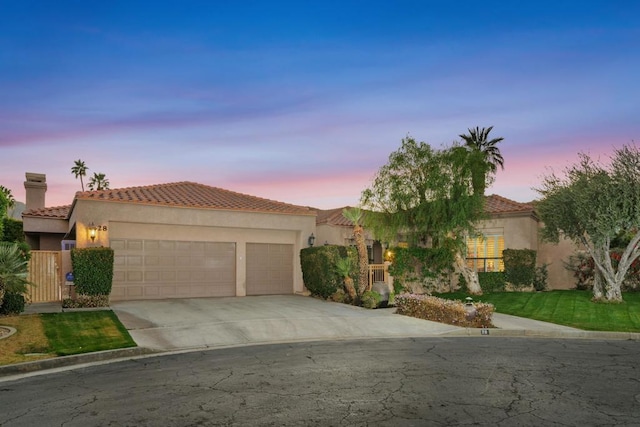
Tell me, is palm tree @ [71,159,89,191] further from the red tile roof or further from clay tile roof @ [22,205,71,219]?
the red tile roof

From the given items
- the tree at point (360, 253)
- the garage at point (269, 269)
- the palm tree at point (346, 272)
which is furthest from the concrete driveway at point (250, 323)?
the garage at point (269, 269)

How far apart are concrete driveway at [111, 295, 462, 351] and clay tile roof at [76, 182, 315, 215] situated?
13.3 feet

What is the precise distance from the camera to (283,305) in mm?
18297

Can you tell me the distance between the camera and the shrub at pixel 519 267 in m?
24.3

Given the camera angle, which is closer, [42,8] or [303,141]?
[42,8]

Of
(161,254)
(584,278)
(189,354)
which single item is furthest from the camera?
(584,278)

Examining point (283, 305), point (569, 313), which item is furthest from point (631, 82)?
point (283, 305)

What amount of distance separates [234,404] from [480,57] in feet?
Result: 48.6

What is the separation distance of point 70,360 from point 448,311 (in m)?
10.5

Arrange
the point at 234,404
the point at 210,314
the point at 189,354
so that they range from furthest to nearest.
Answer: the point at 210,314 → the point at 189,354 → the point at 234,404

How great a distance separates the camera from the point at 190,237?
20.8 meters

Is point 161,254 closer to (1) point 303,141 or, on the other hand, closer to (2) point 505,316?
(1) point 303,141

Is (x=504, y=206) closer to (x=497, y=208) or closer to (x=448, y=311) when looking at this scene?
(x=497, y=208)

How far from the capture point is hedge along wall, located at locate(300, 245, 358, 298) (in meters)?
20.4
